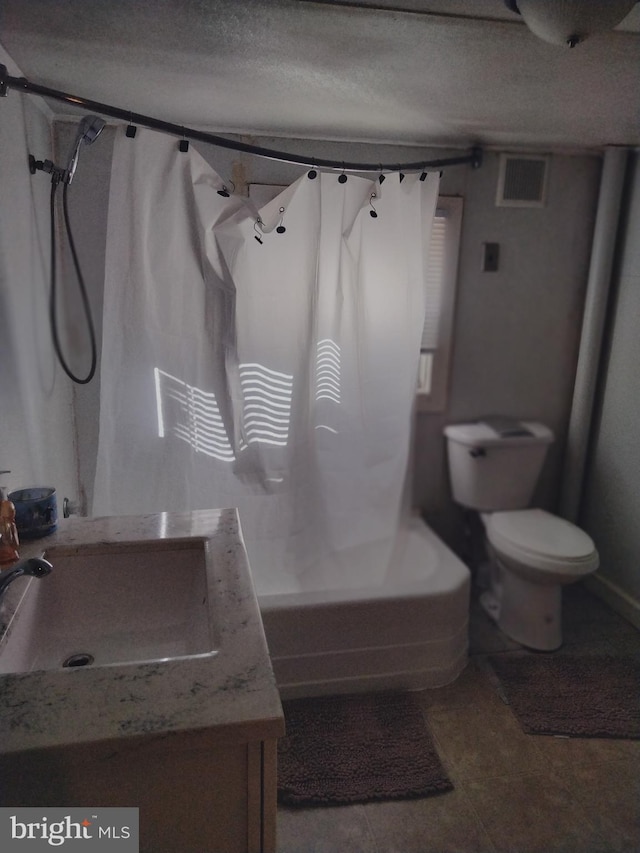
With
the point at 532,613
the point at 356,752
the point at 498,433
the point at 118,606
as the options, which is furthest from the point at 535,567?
the point at 118,606

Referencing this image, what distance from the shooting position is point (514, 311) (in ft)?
8.28

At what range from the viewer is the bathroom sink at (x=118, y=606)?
3.75 feet

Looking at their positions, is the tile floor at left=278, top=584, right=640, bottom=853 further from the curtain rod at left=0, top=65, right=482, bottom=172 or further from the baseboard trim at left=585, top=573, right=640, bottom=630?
the curtain rod at left=0, top=65, right=482, bottom=172

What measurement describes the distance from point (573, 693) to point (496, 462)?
93cm

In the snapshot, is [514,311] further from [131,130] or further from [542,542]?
[131,130]

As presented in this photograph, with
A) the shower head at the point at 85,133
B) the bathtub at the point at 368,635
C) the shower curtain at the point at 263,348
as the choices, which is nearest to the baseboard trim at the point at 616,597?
the bathtub at the point at 368,635

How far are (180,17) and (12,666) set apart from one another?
1423 mm

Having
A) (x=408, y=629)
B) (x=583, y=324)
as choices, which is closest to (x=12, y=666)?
(x=408, y=629)

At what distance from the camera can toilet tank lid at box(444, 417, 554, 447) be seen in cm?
238

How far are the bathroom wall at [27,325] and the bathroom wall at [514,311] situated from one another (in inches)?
53.6

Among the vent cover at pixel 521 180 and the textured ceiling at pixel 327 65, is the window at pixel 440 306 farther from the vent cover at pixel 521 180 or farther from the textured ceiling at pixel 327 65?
the textured ceiling at pixel 327 65

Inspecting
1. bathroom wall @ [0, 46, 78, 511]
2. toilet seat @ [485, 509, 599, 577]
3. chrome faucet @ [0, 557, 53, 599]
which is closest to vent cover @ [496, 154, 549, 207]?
toilet seat @ [485, 509, 599, 577]

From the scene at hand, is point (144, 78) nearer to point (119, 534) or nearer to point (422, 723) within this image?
point (119, 534)

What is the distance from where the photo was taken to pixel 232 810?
824mm
